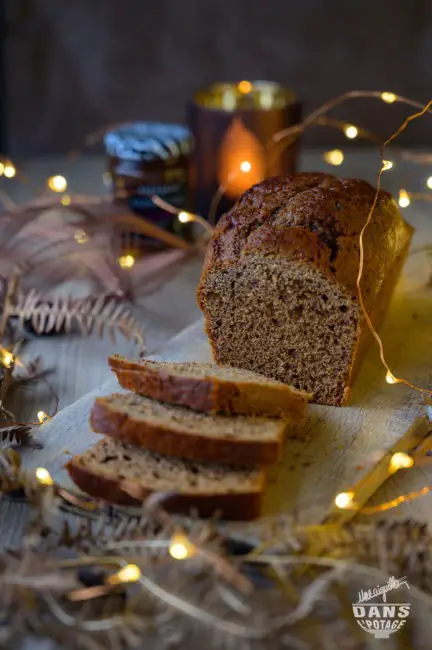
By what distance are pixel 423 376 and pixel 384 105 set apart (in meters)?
2.64

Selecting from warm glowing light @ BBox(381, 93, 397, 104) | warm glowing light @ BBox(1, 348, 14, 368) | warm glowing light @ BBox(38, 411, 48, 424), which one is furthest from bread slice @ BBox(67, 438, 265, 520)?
warm glowing light @ BBox(381, 93, 397, 104)

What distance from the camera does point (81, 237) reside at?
10.5ft

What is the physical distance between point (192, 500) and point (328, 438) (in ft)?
1.65

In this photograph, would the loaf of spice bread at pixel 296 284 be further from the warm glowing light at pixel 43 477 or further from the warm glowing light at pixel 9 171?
the warm glowing light at pixel 9 171

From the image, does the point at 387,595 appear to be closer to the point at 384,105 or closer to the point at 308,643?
the point at 308,643

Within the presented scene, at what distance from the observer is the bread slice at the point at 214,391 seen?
2.12m

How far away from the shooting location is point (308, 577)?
1835mm

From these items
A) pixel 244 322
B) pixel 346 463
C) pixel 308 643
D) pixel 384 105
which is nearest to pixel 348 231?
pixel 244 322

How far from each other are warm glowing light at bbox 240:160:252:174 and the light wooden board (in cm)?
94

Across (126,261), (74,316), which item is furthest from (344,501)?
(126,261)

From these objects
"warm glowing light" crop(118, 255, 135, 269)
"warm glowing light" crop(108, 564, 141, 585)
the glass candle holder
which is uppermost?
the glass candle holder

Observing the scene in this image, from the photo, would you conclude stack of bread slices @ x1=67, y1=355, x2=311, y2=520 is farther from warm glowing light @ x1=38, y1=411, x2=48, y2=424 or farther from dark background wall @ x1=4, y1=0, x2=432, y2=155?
dark background wall @ x1=4, y1=0, x2=432, y2=155

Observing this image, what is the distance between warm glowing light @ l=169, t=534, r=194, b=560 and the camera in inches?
68.3

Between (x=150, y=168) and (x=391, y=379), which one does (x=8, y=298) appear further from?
(x=391, y=379)
